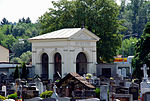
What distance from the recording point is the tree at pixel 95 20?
60.9 meters

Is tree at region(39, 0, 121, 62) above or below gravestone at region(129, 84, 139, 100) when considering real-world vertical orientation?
above

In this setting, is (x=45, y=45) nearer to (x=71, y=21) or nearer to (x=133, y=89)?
(x=71, y=21)

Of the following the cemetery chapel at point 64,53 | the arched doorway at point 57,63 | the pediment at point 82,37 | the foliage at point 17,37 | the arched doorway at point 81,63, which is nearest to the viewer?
the cemetery chapel at point 64,53

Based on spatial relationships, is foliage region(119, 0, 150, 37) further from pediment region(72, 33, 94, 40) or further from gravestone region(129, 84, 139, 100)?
gravestone region(129, 84, 139, 100)

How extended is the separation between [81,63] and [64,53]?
158 inches

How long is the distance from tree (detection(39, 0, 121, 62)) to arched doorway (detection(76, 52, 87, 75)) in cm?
834

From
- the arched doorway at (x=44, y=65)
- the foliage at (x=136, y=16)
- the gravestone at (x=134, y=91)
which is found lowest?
the gravestone at (x=134, y=91)

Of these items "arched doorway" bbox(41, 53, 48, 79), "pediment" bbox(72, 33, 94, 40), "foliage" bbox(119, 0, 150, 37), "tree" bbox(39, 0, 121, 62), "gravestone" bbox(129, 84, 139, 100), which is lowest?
"gravestone" bbox(129, 84, 139, 100)

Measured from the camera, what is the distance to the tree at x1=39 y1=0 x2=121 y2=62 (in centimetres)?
6094

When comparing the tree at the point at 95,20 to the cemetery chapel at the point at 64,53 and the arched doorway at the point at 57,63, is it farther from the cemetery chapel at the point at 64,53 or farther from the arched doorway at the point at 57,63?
the arched doorway at the point at 57,63

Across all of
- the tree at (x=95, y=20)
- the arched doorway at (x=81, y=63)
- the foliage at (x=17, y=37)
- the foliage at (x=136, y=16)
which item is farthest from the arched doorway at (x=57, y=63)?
the foliage at (x=136, y=16)

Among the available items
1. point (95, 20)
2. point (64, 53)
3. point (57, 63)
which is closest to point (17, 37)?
point (95, 20)

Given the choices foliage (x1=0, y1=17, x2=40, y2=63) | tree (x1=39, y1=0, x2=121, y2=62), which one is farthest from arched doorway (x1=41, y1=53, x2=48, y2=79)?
foliage (x1=0, y1=17, x2=40, y2=63)

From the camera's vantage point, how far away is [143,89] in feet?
103
